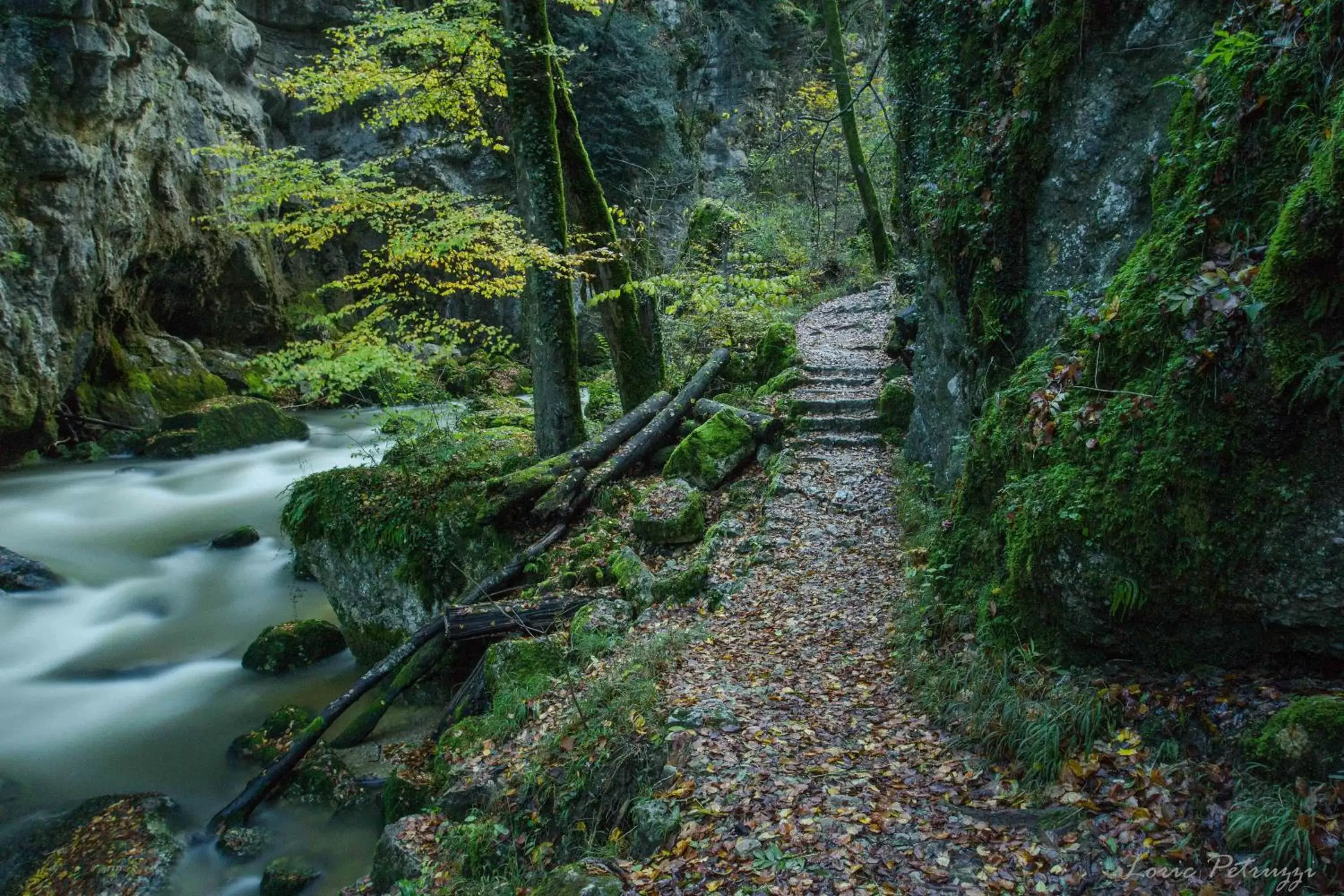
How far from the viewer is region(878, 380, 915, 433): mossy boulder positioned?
10.2m

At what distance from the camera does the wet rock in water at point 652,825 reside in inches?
160

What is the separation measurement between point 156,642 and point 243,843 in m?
5.26

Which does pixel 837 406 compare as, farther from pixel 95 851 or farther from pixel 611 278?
pixel 95 851

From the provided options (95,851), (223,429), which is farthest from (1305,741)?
(223,429)

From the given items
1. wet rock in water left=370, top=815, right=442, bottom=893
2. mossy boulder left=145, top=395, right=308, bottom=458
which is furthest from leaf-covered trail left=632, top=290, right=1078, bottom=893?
mossy boulder left=145, top=395, right=308, bottom=458

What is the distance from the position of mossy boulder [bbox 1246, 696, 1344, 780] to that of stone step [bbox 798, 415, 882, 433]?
7517mm

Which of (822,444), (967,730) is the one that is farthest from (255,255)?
(967,730)

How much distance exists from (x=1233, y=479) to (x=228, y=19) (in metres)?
26.3

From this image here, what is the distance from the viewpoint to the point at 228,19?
20.5 meters

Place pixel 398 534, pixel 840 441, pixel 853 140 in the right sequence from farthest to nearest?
pixel 853 140 < pixel 840 441 < pixel 398 534

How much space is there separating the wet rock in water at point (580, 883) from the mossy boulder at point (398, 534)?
Result: 5.24 metres

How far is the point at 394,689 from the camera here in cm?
795

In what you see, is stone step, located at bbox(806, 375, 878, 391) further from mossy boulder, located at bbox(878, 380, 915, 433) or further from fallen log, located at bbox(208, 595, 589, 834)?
fallen log, located at bbox(208, 595, 589, 834)

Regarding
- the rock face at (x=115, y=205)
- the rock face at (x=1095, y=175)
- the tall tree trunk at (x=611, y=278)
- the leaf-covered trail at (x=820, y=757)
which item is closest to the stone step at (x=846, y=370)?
the tall tree trunk at (x=611, y=278)
